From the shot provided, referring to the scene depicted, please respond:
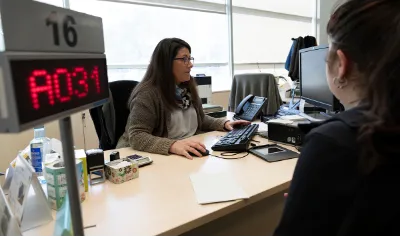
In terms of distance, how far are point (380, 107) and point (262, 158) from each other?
0.83 metres

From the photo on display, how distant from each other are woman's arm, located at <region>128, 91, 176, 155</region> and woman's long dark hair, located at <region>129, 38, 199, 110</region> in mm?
83

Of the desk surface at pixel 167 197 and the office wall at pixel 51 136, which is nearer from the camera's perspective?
the desk surface at pixel 167 197

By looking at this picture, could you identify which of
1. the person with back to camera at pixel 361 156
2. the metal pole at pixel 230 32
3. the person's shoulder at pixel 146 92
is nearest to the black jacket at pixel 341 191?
the person with back to camera at pixel 361 156

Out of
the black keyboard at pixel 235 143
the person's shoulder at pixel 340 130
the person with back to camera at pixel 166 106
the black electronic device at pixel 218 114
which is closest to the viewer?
the person's shoulder at pixel 340 130

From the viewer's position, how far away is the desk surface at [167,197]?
815mm

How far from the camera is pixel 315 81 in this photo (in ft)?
5.53

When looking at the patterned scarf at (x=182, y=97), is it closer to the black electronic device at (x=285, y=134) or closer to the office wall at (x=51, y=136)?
the black electronic device at (x=285, y=134)

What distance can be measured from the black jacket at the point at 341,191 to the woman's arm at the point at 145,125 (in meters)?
0.95

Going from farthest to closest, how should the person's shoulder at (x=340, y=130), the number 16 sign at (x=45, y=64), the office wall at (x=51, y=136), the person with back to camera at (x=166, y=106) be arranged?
the office wall at (x=51, y=136), the person with back to camera at (x=166, y=106), the person's shoulder at (x=340, y=130), the number 16 sign at (x=45, y=64)

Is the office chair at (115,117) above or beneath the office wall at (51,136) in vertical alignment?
above

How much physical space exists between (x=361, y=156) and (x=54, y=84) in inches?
20.4

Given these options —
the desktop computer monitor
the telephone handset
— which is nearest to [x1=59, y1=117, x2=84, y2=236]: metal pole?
the desktop computer monitor

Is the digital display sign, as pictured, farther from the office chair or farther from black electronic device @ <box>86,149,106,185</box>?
the office chair

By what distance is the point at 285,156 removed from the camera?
1.31 metres
